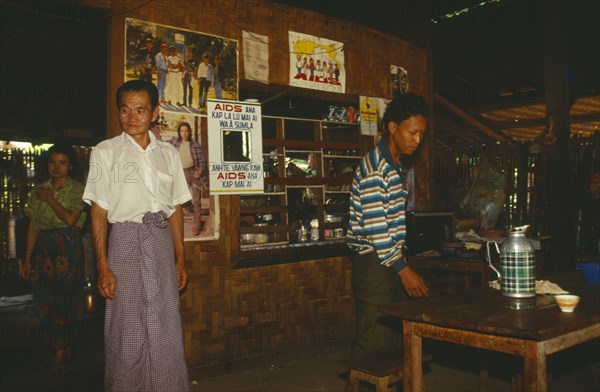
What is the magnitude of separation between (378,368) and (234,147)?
2.61 meters

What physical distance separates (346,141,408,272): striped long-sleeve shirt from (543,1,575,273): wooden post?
5333 millimetres

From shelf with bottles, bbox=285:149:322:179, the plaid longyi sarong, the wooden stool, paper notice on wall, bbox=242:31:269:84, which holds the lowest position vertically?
the wooden stool

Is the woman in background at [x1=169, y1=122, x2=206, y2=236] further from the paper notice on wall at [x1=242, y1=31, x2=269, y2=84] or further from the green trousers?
the green trousers

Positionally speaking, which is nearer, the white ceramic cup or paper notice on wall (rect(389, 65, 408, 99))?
the white ceramic cup

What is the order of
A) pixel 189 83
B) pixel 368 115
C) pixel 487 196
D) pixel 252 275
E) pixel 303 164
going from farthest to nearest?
pixel 303 164 → pixel 487 196 → pixel 368 115 → pixel 252 275 → pixel 189 83

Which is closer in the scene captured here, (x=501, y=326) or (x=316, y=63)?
(x=501, y=326)

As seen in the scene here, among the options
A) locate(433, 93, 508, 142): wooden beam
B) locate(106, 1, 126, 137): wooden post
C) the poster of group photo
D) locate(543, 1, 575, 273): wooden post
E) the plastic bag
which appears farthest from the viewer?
locate(433, 93, 508, 142): wooden beam

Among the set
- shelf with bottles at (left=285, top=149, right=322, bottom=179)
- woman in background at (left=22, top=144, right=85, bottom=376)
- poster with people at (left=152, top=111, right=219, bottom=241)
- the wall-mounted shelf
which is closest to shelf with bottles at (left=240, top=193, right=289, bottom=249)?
the wall-mounted shelf

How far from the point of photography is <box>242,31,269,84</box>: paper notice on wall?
4965 mm

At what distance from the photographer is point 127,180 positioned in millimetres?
3152

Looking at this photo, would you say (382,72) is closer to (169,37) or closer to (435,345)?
(169,37)

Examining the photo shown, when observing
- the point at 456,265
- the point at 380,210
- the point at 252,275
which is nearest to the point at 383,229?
the point at 380,210

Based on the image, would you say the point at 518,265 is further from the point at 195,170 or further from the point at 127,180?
the point at 195,170

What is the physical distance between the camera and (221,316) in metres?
4.73
